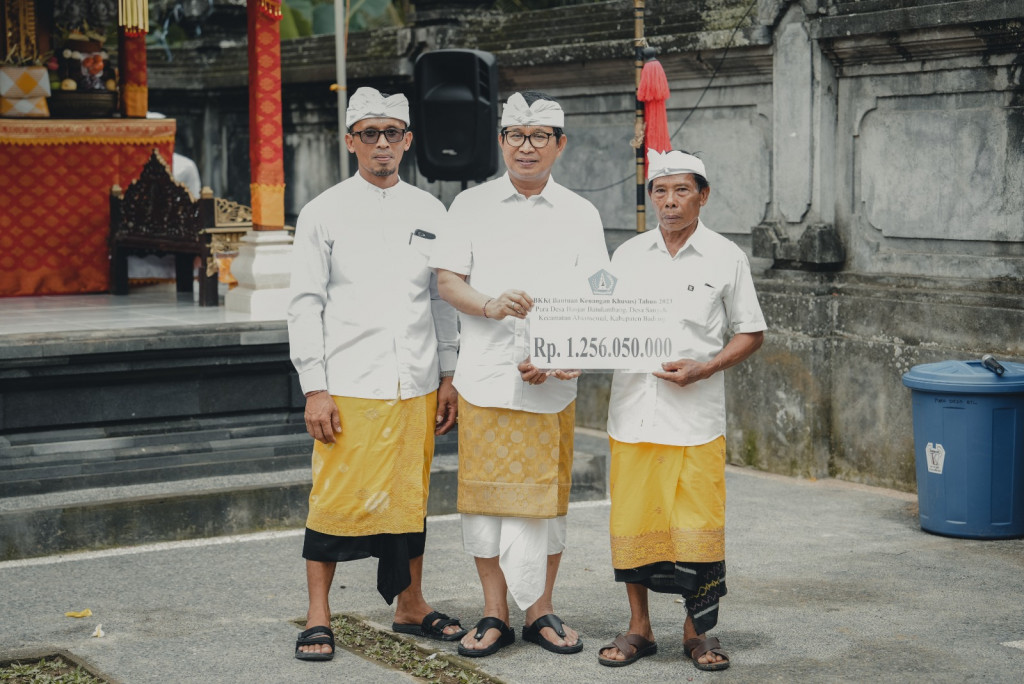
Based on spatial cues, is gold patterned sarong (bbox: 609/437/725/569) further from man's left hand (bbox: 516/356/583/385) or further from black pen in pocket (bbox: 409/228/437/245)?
black pen in pocket (bbox: 409/228/437/245)

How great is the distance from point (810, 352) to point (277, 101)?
3708mm

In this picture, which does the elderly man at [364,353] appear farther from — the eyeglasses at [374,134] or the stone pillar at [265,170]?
the stone pillar at [265,170]

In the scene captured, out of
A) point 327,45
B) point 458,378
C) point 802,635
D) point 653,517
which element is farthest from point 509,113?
point 327,45

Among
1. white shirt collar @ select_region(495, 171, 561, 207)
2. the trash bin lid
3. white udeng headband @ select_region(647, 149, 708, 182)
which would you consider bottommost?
the trash bin lid

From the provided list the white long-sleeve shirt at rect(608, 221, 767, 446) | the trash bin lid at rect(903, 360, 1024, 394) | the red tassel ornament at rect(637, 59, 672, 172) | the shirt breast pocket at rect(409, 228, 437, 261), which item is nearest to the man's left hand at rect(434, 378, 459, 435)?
the shirt breast pocket at rect(409, 228, 437, 261)

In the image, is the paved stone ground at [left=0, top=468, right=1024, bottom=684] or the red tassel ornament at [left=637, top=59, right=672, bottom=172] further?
the red tassel ornament at [left=637, top=59, right=672, bottom=172]

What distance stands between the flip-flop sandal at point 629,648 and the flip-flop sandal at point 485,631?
13.5 inches

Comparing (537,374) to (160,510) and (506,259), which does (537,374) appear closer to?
(506,259)

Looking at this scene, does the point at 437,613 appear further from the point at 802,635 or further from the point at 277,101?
the point at 277,101

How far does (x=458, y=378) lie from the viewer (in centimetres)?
520

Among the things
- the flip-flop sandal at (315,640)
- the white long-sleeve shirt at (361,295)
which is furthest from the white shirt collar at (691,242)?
the flip-flop sandal at (315,640)

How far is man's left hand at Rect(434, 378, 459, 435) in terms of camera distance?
5367 mm

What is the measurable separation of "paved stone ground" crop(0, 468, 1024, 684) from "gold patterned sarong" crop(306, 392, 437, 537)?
49 cm

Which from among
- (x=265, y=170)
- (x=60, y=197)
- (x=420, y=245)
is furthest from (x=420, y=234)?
(x=60, y=197)
